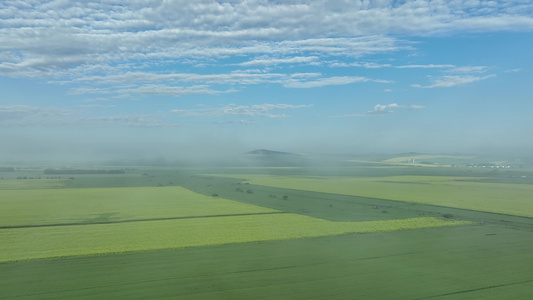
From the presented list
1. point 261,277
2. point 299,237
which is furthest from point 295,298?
point 299,237

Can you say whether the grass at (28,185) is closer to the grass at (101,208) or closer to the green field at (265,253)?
the grass at (101,208)

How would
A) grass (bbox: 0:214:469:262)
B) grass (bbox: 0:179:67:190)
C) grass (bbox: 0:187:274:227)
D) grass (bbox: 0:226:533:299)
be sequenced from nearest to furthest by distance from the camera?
1. grass (bbox: 0:226:533:299)
2. grass (bbox: 0:214:469:262)
3. grass (bbox: 0:187:274:227)
4. grass (bbox: 0:179:67:190)

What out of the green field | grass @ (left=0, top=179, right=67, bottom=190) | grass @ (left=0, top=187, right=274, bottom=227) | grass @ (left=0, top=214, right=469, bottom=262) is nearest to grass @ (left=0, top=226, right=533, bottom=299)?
the green field

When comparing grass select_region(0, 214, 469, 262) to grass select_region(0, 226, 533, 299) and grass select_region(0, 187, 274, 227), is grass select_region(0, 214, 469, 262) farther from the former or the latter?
grass select_region(0, 187, 274, 227)

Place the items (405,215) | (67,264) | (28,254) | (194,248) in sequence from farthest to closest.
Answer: (405,215)
(194,248)
(28,254)
(67,264)

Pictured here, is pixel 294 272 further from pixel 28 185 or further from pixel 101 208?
pixel 28 185

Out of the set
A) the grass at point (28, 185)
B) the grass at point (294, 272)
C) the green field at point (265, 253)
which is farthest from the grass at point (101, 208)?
the grass at point (294, 272)

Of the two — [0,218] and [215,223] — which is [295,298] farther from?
[0,218]

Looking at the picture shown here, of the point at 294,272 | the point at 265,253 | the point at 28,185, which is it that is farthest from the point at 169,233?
the point at 28,185
